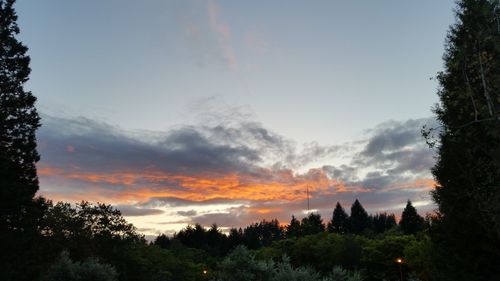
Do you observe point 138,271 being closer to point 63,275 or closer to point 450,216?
point 63,275

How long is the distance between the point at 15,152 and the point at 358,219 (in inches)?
5785

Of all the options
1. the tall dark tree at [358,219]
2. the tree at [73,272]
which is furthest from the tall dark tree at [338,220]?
the tree at [73,272]

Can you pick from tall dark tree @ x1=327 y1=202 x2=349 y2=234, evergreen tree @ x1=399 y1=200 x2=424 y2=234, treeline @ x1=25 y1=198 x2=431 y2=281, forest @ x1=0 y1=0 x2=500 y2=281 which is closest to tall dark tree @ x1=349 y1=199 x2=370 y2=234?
tall dark tree @ x1=327 y1=202 x2=349 y2=234

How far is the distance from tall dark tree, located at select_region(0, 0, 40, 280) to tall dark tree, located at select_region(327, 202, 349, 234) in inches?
5760

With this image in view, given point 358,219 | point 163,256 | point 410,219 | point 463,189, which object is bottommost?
point 163,256

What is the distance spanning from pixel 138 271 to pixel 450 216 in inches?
1747

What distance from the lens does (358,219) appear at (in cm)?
16588

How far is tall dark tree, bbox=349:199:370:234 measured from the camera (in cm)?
16325

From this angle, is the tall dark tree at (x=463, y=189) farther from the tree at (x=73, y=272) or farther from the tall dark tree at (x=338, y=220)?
the tall dark tree at (x=338, y=220)

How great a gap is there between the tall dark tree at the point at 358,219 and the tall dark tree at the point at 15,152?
467ft

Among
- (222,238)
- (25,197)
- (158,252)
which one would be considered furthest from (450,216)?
(222,238)

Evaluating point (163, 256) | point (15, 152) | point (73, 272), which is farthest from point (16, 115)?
point (163, 256)

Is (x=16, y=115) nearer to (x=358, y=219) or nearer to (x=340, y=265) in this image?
(x=340, y=265)

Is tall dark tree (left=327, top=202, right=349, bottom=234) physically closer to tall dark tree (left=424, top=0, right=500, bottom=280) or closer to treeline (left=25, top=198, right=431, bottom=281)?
treeline (left=25, top=198, right=431, bottom=281)
